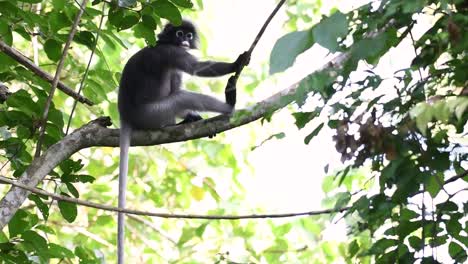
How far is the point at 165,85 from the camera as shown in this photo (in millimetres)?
5270

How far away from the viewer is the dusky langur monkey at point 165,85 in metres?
4.68

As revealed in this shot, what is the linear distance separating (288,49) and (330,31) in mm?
90

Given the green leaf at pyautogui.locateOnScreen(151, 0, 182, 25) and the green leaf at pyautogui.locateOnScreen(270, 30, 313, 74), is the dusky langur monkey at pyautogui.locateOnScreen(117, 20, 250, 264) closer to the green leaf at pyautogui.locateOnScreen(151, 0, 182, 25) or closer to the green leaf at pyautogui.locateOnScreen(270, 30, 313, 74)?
the green leaf at pyautogui.locateOnScreen(151, 0, 182, 25)

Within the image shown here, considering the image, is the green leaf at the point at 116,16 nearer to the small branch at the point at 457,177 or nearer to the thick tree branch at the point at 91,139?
the thick tree branch at the point at 91,139

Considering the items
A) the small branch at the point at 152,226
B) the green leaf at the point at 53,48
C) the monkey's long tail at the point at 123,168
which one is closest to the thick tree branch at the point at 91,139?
the monkey's long tail at the point at 123,168

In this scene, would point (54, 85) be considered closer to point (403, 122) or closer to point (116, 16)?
point (116, 16)

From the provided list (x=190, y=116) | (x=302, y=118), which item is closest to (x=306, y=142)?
(x=302, y=118)

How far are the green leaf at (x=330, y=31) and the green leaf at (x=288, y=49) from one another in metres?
0.03

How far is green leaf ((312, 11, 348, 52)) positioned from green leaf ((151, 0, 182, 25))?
1.74 metres

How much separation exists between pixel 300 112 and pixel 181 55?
9.54 feet

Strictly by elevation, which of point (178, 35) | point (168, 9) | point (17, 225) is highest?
point (178, 35)

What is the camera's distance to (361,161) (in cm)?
197

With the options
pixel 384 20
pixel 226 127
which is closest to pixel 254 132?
pixel 226 127

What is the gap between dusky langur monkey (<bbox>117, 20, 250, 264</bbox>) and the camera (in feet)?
15.4
